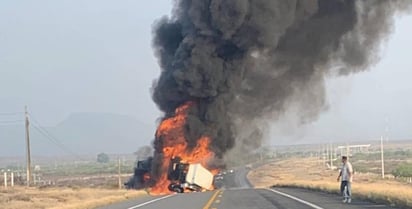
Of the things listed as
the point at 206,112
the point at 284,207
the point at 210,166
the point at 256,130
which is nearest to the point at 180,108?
the point at 206,112

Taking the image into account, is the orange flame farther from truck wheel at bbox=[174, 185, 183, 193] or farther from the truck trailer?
truck wheel at bbox=[174, 185, 183, 193]

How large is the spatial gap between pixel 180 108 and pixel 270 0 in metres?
11.2

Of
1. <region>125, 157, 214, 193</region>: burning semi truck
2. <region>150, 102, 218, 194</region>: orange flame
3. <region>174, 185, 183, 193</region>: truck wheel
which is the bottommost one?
<region>174, 185, 183, 193</region>: truck wheel

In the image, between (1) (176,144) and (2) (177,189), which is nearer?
(2) (177,189)

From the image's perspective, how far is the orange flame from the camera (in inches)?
2174

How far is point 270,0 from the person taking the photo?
51.0 m

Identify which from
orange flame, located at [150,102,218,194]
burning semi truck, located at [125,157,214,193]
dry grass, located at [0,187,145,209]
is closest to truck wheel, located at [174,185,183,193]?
burning semi truck, located at [125,157,214,193]

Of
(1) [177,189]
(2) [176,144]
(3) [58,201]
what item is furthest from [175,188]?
(3) [58,201]

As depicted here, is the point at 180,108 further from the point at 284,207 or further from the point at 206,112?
the point at 284,207

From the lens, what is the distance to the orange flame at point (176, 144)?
181ft

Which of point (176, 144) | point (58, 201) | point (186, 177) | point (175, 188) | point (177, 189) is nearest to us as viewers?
point (58, 201)

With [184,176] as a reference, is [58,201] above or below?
above

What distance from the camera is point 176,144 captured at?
56.0 metres

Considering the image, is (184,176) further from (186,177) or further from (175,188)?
(175,188)
